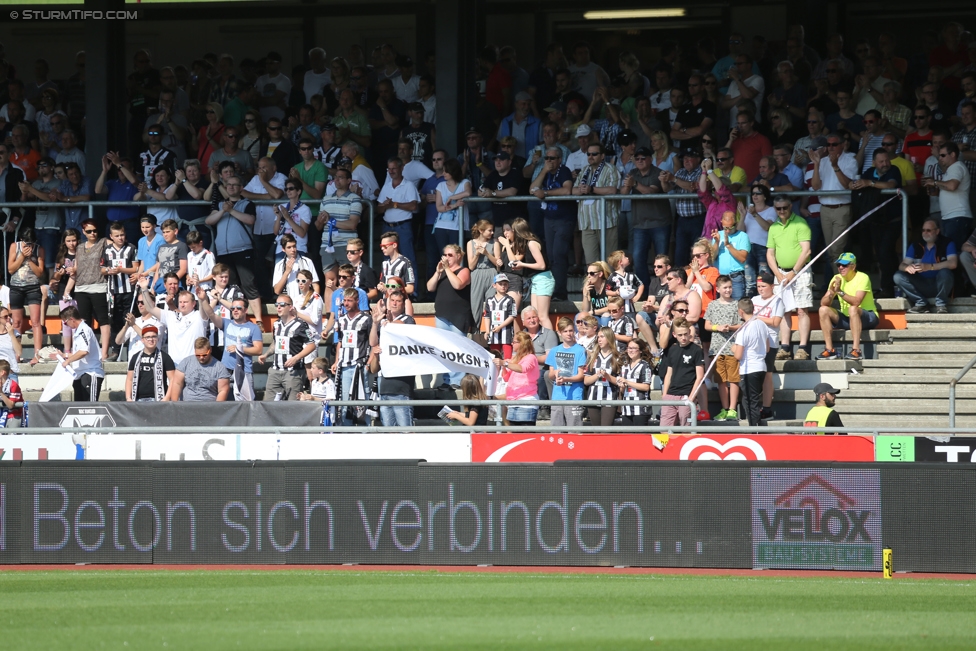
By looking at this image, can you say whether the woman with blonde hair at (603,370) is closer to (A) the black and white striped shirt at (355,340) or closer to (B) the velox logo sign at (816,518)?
(A) the black and white striped shirt at (355,340)

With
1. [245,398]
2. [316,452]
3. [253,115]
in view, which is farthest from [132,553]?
[253,115]

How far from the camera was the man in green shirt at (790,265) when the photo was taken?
16969 millimetres

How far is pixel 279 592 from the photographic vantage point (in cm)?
1131

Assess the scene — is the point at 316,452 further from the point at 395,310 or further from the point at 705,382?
the point at 705,382

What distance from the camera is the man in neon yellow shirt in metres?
16.9

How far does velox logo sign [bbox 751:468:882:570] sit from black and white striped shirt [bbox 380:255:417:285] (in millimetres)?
6628

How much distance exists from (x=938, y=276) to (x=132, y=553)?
10.6m

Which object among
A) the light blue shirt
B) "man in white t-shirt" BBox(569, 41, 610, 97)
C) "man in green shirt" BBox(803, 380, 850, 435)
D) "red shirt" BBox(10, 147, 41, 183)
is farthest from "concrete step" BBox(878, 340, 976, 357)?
"red shirt" BBox(10, 147, 41, 183)

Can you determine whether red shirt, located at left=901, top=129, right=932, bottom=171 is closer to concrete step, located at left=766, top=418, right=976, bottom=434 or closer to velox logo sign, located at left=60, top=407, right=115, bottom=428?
concrete step, located at left=766, top=418, right=976, bottom=434

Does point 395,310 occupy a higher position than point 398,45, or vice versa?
point 398,45

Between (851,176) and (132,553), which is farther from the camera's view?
(851,176)

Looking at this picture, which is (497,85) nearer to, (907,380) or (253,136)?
(253,136)

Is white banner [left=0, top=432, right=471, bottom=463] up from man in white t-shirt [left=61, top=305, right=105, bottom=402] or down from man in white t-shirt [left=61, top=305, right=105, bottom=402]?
down

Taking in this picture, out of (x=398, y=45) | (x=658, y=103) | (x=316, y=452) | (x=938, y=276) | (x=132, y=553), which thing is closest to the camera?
(x=132, y=553)
